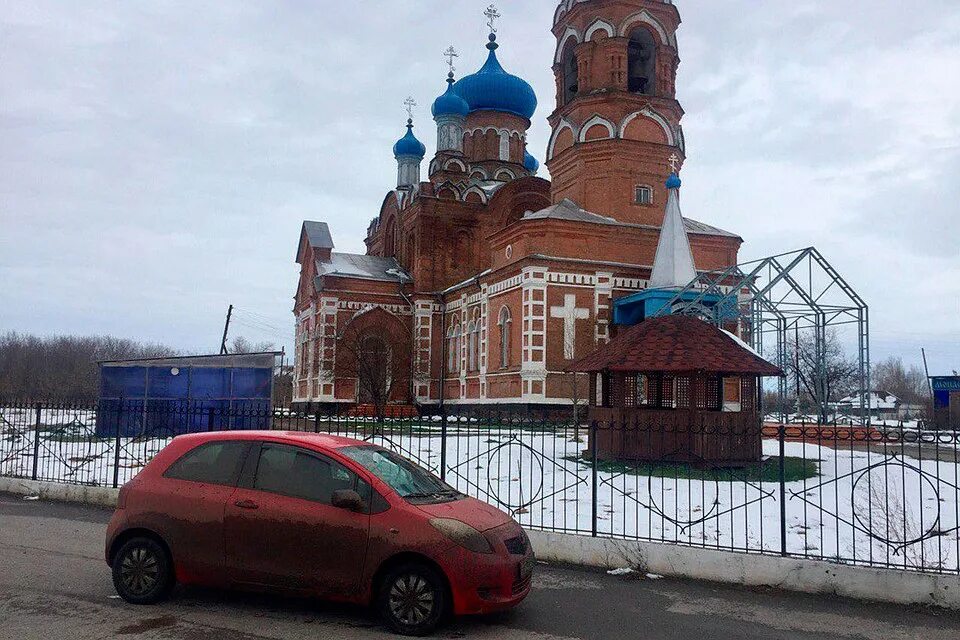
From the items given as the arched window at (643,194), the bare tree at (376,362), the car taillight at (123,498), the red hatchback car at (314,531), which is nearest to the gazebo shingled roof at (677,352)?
the red hatchback car at (314,531)

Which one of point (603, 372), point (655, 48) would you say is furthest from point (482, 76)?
point (603, 372)

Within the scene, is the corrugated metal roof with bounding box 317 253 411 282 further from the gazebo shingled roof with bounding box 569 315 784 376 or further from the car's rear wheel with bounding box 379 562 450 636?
the car's rear wheel with bounding box 379 562 450 636

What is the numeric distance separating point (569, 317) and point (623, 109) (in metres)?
8.23

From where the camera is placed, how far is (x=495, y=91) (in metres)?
39.9

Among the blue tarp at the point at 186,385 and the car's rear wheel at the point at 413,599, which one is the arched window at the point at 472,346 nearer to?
the blue tarp at the point at 186,385

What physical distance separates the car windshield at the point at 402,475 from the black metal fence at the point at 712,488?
2.43 meters

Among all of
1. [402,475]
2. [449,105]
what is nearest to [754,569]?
[402,475]

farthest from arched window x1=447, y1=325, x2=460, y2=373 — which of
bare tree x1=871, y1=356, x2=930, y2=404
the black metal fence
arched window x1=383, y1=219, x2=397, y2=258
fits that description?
bare tree x1=871, y1=356, x2=930, y2=404

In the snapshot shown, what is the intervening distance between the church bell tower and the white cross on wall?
418cm

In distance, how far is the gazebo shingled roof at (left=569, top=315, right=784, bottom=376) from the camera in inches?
551

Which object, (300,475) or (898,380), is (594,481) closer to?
(300,475)

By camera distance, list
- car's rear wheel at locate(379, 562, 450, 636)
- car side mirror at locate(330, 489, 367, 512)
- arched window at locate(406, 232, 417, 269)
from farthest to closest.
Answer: arched window at locate(406, 232, 417, 269)
car side mirror at locate(330, 489, 367, 512)
car's rear wheel at locate(379, 562, 450, 636)

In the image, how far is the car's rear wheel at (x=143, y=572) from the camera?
6.18m

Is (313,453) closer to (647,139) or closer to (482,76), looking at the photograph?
(647,139)
